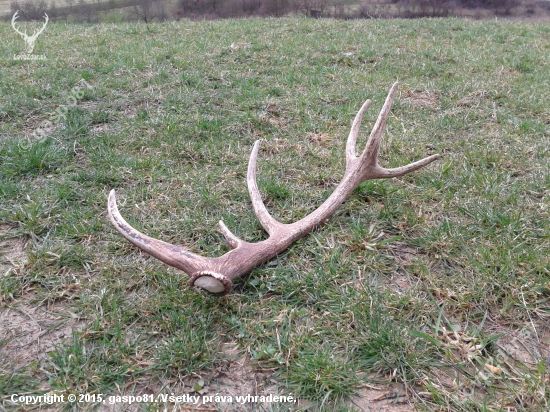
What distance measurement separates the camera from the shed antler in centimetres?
188

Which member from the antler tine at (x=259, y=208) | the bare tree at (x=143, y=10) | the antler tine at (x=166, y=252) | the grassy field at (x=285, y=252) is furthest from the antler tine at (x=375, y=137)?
the bare tree at (x=143, y=10)

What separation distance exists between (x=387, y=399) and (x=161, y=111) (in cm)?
344

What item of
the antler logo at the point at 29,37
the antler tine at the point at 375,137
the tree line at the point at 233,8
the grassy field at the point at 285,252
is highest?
the tree line at the point at 233,8

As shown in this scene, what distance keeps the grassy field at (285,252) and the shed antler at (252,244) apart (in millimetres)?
98

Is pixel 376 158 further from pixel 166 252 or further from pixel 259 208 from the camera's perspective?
pixel 166 252

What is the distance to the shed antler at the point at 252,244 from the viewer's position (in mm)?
1881

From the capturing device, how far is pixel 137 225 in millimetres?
2512

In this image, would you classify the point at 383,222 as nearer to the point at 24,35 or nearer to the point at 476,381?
the point at 476,381

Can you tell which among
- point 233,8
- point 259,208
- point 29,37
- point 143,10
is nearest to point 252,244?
point 259,208

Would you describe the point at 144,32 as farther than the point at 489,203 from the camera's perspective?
Yes

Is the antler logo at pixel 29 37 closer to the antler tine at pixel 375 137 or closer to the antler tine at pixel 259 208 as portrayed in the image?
the antler tine at pixel 259 208

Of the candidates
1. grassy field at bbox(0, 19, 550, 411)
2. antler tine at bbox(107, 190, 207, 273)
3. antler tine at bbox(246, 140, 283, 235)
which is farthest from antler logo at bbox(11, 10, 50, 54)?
antler tine at bbox(107, 190, 207, 273)

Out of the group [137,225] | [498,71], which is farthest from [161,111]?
[498,71]

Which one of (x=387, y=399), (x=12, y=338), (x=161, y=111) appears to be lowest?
(x=387, y=399)
